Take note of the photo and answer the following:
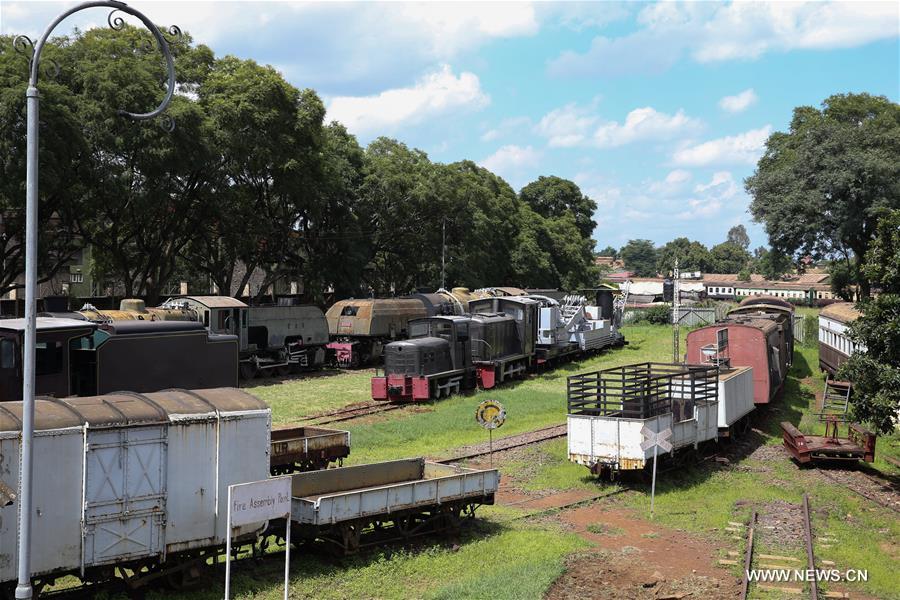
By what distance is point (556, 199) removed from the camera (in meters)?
99.6

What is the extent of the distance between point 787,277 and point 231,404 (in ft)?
443

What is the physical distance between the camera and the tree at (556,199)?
327 ft

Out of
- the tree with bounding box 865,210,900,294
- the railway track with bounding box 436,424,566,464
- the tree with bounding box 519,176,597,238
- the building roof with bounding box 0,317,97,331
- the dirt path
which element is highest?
the tree with bounding box 519,176,597,238

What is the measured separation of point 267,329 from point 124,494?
25405 mm

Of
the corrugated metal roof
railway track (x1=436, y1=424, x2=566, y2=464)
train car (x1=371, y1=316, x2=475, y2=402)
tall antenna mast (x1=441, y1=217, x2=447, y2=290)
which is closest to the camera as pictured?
the corrugated metal roof

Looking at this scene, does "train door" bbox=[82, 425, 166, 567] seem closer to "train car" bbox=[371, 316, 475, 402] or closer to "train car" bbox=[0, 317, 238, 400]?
"train car" bbox=[0, 317, 238, 400]

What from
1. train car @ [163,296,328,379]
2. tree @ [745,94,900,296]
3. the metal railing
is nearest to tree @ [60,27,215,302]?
train car @ [163,296,328,379]

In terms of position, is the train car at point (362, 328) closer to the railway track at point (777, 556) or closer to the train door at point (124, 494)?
the railway track at point (777, 556)

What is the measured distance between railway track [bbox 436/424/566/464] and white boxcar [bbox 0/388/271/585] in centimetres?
916

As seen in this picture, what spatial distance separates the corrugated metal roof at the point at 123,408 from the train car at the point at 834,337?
91.9ft

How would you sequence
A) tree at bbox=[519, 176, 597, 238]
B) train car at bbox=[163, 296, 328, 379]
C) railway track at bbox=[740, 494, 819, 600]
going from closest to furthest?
railway track at bbox=[740, 494, 819, 600] → train car at bbox=[163, 296, 328, 379] → tree at bbox=[519, 176, 597, 238]

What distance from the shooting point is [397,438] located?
24.0 meters

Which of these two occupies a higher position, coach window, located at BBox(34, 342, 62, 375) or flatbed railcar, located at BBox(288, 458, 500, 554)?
coach window, located at BBox(34, 342, 62, 375)

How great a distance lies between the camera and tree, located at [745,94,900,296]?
50.7m
